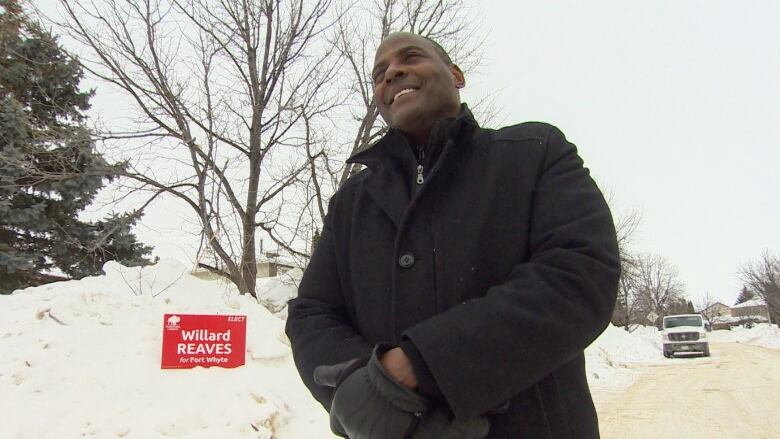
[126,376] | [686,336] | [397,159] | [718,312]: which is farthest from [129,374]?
[718,312]

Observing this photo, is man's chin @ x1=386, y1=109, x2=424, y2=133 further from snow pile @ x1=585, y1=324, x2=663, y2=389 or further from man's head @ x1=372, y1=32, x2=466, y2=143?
snow pile @ x1=585, y1=324, x2=663, y2=389

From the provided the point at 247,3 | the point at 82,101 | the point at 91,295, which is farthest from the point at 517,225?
the point at 82,101

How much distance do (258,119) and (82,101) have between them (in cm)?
596

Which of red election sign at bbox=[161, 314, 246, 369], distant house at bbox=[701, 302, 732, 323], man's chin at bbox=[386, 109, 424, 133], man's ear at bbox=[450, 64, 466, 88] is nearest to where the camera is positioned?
man's chin at bbox=[386, 109, 424, 133]

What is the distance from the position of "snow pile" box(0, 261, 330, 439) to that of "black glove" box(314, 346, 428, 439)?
418cm

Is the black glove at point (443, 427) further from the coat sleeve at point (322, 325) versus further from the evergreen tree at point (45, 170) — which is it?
the evergreen tree at point (45, 170)

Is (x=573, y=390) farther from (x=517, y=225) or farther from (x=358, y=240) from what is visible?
(x=358, y=240)

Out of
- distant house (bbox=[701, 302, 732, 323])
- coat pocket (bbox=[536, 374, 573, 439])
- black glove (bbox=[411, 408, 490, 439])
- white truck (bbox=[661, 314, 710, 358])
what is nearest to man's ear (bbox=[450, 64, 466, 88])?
coat pocket (bbox=[536, 374, 573, 439])

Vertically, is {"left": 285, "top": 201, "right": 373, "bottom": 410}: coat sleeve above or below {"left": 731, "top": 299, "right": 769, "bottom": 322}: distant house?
above

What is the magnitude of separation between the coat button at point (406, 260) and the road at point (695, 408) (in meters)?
5.89

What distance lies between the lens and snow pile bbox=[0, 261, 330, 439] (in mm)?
4527

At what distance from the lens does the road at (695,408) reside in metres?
6.11

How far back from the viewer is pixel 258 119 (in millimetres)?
11648

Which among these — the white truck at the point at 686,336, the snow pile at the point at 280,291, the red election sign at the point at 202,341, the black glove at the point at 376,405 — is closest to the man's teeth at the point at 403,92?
the black glove at the point at 376,405
